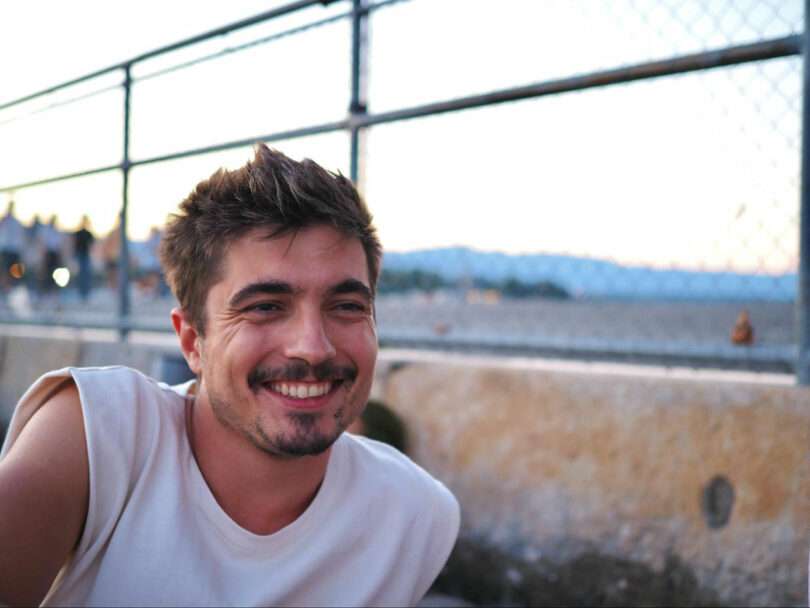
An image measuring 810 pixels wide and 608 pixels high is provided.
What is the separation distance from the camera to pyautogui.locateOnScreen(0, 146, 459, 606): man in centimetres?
150

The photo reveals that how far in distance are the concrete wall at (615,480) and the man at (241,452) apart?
58 centimetres

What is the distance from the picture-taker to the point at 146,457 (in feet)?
5.25

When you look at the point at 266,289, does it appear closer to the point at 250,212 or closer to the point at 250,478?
the point at 250,212

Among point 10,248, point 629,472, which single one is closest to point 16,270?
point 10,248

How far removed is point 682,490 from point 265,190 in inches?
52.4

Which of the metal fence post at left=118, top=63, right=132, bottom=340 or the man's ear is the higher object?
the metal fence post at left=118, top=63, right=132, bottom=340

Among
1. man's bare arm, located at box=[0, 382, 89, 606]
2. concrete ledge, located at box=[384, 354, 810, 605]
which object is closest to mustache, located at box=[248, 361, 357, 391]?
man's bare arm, located at box=[0, 382, 89, 606]

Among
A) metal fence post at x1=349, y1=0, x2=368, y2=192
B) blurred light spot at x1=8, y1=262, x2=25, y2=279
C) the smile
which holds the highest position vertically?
metal fence post at x1=349, y1=0, x2=368, y2=192

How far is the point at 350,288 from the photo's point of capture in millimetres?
1667

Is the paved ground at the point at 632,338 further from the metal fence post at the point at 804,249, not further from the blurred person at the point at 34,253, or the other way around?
the blurred person at the point at 34,253

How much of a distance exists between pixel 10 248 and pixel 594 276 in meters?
5.20

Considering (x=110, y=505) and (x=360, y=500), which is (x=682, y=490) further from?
(x=110, y=505)

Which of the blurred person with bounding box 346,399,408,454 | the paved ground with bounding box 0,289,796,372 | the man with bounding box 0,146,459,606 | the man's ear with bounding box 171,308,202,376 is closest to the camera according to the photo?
the man with bounding box 0,146,459,606

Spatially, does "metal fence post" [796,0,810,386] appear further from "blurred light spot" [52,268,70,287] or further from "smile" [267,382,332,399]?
"blurred light spot" [52,268,70,287]
